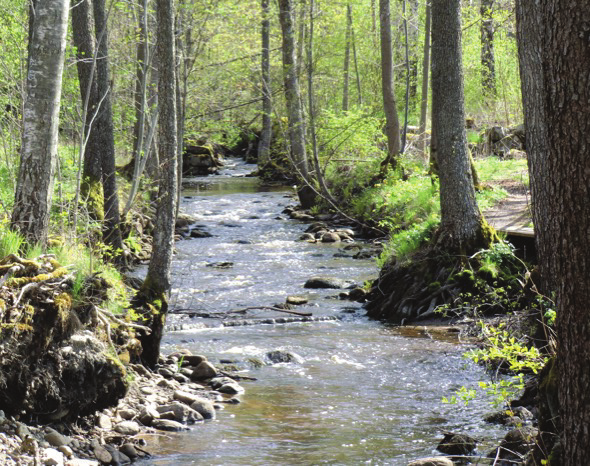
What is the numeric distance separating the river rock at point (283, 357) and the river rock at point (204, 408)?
6.63ft

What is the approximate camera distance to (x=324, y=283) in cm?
1370

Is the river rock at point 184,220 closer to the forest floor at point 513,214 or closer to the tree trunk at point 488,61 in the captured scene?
the forest floor at point 513,214

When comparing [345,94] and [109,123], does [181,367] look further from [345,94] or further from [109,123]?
[345,94]

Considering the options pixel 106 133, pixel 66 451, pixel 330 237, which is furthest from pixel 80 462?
pixel 330 237

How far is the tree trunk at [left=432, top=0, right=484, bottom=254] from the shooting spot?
11.3 meters

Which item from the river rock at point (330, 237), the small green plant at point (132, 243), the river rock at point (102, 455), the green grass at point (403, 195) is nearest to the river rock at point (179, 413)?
the river rock at point (102, 455)

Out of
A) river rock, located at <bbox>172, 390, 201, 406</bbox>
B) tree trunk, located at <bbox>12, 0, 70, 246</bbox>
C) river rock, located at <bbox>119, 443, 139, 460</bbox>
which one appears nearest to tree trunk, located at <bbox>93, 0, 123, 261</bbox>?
river rock, located at <bbox>172, 390, 201, 406</bbox>

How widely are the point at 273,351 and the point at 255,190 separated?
17.9m

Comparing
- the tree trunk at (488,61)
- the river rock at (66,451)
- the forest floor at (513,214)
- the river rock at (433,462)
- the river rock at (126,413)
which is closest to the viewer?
the river rock at (66,451)

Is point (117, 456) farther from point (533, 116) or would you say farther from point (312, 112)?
point (312, 112)

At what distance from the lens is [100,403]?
258 inches

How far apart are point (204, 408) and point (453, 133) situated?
6069mm

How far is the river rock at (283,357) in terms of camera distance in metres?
9.54

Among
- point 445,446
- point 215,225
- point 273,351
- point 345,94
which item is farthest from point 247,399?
point 345,94
